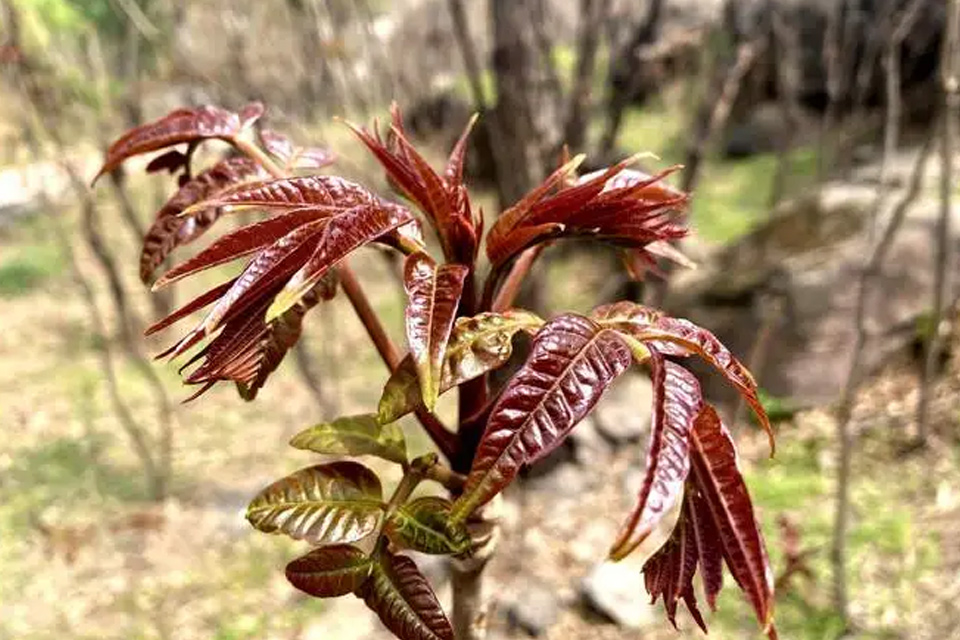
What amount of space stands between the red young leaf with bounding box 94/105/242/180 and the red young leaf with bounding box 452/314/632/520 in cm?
50

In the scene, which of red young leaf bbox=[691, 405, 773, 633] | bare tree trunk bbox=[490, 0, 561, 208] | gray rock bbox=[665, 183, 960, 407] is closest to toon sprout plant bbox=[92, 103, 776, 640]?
red young leaf bbox=[691, 405, 773, 633]

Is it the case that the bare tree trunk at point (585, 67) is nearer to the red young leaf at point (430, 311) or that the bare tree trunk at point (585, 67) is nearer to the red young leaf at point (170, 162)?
the red young leaf at point (170, 162)

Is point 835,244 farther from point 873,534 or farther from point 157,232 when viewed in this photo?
point 157,232

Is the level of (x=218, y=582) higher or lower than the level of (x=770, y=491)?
higher

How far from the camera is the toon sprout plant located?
60 cm

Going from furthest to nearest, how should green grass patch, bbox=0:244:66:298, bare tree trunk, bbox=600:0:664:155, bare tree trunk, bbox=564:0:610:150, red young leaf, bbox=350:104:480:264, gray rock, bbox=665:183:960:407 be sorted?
green grass patch, bbox=0:244:66:298 < gray rock, bbox=665:183:960:407 < bare tree trunk, bbox=600:0:664:155 < bare tree trunk, bbox=564:0:610:150 < red young leaf, bbox=350:104:480:264

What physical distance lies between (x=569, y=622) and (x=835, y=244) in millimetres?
2284

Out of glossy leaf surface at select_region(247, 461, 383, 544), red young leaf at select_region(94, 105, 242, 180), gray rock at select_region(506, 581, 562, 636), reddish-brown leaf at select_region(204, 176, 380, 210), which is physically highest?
red young leaf at select_region(94, 105, 242, 180)

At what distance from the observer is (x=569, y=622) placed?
8.91 feet

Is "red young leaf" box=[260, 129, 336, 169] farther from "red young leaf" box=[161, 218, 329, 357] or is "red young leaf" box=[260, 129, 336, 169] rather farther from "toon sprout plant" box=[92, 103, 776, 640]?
"red young leaf" box=[161, 218, 329, 357]

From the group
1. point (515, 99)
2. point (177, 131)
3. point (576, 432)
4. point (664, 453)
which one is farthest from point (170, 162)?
point (576, 432)

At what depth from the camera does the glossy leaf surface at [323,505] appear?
2.43ft

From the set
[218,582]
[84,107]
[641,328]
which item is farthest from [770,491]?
[84,107]

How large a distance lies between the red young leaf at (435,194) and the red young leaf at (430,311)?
7 cm
